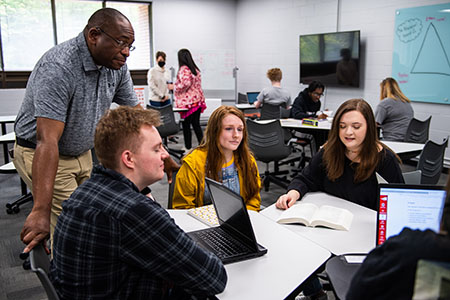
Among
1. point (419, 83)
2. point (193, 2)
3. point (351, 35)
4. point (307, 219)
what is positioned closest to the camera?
point (307, 219)

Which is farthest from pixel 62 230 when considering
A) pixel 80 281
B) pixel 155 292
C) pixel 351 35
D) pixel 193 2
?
pixel 193 2

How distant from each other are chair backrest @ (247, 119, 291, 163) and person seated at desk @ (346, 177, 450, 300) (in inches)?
133

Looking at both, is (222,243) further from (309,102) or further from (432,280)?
(309,102)

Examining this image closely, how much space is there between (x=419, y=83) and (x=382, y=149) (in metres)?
3.74

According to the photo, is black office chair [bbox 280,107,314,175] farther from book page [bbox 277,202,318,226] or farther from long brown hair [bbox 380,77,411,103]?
book page [bbox 277,202,318,226]

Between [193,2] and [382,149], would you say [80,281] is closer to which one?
[382,149]

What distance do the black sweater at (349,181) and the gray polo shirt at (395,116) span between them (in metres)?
2.48

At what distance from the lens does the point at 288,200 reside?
2.05 metres

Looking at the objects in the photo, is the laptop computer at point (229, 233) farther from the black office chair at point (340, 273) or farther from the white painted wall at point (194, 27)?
the white painted wall at point (194, 27)

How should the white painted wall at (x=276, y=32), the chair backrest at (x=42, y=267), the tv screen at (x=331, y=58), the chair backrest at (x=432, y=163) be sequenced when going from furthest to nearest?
1. the tv screen at (x=331, y=58)
2. the white painted wall at (x=276, y=32)
3. the chair backrest at (x=432, y=163)
4. the chair backrest at (x=42, y=267)

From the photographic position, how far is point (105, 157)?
124 centimetres

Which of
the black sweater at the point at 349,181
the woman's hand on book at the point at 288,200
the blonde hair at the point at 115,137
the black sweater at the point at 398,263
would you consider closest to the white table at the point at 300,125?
the black sweater at the point at 349,181

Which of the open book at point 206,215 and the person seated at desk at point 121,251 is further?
the open book at point 206,215

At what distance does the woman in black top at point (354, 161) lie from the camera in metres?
→ 2.08
